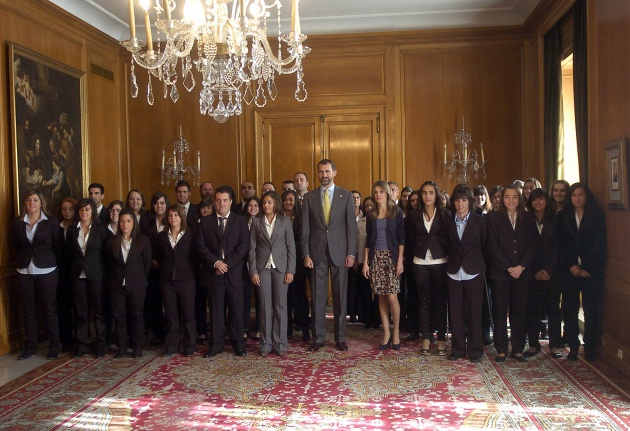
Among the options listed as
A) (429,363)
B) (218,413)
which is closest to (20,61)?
(218,413)

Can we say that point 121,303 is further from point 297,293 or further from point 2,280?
point 297,293

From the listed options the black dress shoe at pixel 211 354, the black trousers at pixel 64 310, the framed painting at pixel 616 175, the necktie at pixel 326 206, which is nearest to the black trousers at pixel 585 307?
the framed painting at pixel 616 175

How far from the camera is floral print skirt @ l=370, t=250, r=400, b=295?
5742mm

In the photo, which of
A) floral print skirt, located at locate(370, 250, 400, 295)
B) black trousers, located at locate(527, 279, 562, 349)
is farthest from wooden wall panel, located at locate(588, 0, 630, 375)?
floral print skirt, located at locate(370, 250, 400, 295)

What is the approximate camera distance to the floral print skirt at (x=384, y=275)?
5.74 metres

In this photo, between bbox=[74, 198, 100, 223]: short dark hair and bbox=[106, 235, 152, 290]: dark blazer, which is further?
bbox=[74, 198, 100, 223]: short dark hair

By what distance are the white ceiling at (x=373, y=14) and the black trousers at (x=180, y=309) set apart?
3.69m

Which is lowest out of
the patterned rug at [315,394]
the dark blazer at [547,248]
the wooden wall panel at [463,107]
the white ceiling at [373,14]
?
the patterned rug at [315,394]

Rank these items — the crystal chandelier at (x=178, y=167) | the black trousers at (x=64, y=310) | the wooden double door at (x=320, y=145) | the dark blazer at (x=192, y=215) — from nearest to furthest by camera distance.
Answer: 1. the black trousers at (x=64, y=310)
2. the dark blazer at (x=192, y=215)
3. the wooden double door at (x=320, y=145)
4. the crystal chandelier at (x=178, y=167)

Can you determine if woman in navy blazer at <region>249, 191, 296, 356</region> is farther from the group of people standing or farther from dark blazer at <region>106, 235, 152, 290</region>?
dark blazer at <region>106, 235, 152, 290</region>

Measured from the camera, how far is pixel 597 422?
390cm

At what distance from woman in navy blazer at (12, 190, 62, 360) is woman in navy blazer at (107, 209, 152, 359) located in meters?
0.61

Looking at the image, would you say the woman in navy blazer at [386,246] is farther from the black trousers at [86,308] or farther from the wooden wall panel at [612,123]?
the black trousers at [86,308]

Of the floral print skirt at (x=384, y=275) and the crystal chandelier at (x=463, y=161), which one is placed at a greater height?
the crystal chandelier at (x=463, y=161)
